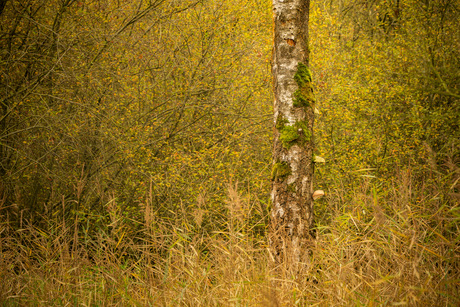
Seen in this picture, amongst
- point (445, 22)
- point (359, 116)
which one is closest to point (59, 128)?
point (359, 116)

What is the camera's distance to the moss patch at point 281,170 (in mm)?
2797

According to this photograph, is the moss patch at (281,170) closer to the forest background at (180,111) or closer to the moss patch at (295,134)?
the moss patch at (295,134)

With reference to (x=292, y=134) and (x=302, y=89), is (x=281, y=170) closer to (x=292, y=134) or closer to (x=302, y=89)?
(x=292, y=134)

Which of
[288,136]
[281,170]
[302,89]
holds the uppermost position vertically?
[302,89]

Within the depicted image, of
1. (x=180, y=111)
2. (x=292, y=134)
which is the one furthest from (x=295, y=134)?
(x=180, y=111)

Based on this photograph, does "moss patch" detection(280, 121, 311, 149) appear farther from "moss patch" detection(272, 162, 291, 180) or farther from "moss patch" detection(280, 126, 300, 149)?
"moss patch" detection(272, 162, 291, 180)

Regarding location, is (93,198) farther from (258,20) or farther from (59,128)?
(258,20)

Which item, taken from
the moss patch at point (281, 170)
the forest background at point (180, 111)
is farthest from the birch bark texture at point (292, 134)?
the forest background at point (180, 111)

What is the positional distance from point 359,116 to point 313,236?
4204 millimetres

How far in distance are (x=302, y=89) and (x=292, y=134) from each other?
0.40 m

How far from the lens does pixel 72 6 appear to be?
508 centimetres

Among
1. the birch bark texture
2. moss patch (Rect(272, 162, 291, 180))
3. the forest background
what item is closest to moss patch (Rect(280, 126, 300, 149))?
the birch bark texture

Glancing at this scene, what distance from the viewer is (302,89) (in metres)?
2.88

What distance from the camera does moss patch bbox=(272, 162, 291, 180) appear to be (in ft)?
9.18
